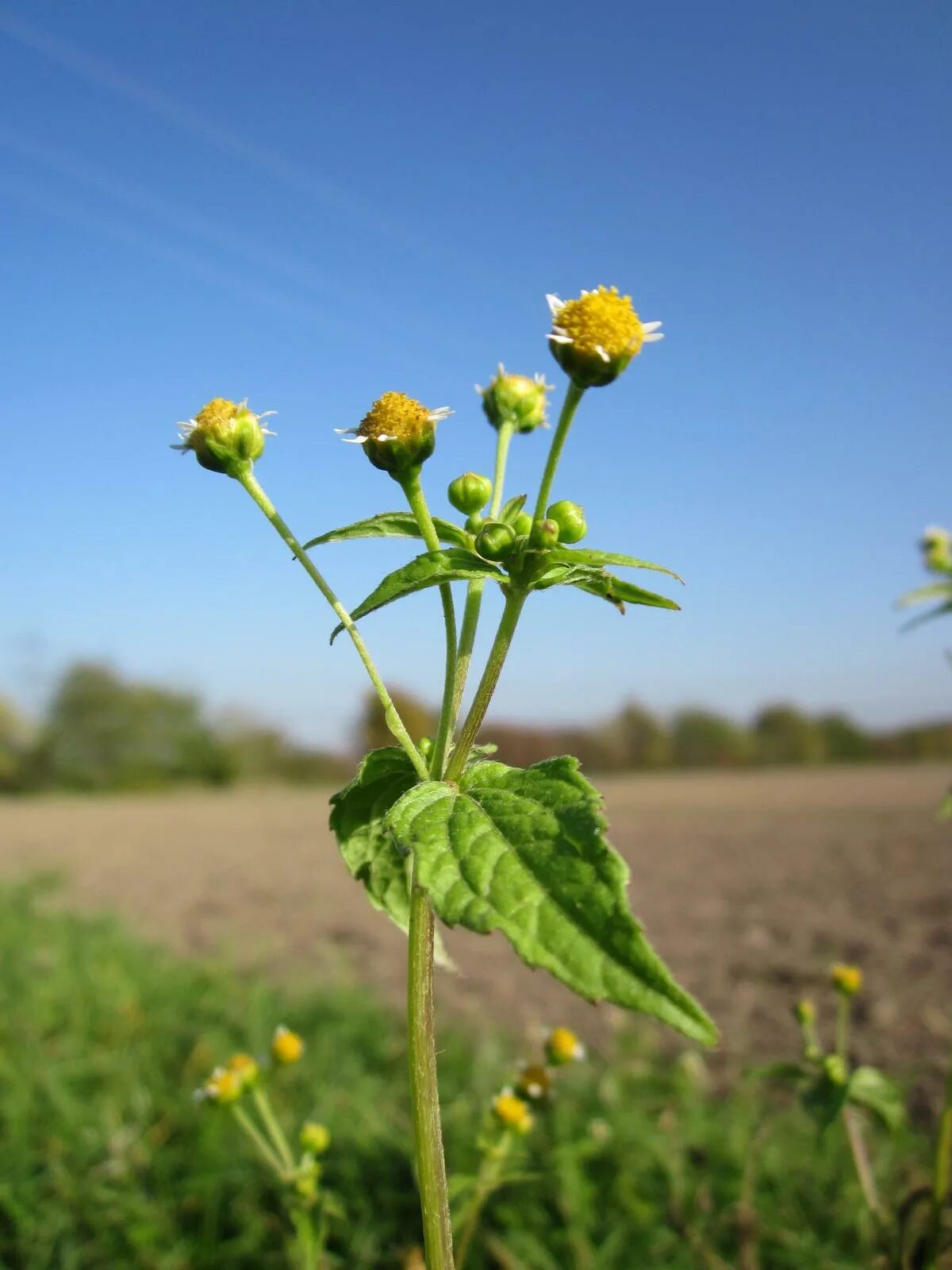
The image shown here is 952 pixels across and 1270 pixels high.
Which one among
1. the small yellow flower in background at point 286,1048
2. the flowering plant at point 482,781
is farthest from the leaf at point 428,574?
the small yellow flower in background at point 286,1048

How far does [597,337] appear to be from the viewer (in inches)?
38.7

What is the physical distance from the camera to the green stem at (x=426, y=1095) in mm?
823

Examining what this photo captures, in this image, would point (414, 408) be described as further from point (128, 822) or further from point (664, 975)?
point (128, 822)

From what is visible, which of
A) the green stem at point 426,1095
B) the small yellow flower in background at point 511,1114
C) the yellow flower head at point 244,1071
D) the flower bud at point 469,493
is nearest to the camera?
the green stem at point 426,1095

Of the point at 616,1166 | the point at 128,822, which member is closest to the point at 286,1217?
the point at 616,1166

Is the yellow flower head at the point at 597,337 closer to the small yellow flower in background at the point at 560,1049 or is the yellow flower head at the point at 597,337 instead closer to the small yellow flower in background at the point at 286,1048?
the small yellow flower in background at the point at 560,1049

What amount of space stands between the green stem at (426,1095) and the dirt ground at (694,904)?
166cm

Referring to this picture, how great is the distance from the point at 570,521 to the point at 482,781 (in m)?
0.25

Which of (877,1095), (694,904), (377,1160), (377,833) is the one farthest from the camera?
(694,904)

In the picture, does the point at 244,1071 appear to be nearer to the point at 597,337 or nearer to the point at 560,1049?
the point at 560,1049

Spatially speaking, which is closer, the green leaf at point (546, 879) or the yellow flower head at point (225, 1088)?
the green leaf at point (546, 879)

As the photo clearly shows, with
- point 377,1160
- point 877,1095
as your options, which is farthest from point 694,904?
point 877,1095

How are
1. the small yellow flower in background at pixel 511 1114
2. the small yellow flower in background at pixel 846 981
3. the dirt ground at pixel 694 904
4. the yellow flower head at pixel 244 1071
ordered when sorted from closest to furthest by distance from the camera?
1. the small yellow flower in background at pixel 511 1114
2. the yellow flower head at pixel 244 1071
3. the small yellow flower in background at pixel 846 981
4. the dirt ground at pixel 694 904

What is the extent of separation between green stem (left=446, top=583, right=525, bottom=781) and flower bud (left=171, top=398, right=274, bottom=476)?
0.35m
